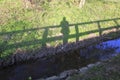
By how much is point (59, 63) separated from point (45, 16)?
479 centimetres

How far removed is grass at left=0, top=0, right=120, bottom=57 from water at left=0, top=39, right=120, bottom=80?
3.62ft

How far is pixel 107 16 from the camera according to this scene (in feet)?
74.1

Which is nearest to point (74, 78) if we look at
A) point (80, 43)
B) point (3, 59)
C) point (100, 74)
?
point (100, 74)

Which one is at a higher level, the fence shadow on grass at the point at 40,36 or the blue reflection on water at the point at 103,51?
the fence shadow on grass at the point at 40,36

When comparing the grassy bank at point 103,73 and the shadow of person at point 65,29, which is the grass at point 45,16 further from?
the grassy bank at point 103,73

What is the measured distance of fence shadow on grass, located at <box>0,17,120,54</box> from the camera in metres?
15.5

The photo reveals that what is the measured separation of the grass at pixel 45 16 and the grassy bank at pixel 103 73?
4.85 m

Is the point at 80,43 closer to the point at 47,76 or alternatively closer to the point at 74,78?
the point at 47,76

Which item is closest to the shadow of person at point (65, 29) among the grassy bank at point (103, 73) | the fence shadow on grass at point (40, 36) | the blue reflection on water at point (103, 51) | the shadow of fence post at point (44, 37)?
the fence shadow on grass at point (40, 36)

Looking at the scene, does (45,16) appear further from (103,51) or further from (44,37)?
(103,51)

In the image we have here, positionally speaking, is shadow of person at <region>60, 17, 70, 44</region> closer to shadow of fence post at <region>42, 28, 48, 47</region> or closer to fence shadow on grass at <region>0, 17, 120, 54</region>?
fence shadow on grass at <region>0, 17, 120, 54</region>

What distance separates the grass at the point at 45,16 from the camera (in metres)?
16.4

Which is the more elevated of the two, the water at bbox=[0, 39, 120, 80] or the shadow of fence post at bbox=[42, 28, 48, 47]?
the shadow of fence post at bbox=[42, 28, 48, 47]

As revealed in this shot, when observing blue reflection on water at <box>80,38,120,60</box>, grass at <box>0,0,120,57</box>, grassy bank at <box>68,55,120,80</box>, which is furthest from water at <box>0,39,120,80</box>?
grassy bank at <box>68,55,120,80</box>
